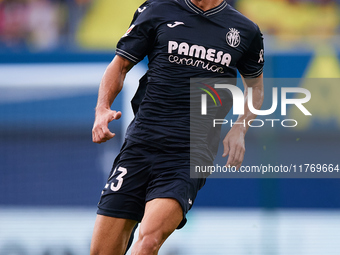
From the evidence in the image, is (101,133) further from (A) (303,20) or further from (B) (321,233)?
(A) (303,20)

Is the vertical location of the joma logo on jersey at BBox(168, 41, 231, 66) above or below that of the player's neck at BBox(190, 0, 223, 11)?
below

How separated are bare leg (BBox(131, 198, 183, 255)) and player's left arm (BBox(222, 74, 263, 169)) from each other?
601 millimetres

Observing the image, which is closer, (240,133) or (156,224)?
(156,224)

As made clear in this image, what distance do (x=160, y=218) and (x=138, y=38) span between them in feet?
3.91

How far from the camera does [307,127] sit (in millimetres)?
6090

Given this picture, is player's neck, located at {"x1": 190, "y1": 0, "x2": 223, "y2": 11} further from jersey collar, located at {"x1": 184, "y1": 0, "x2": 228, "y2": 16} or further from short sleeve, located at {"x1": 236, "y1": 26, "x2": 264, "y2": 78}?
short sleeve, located at {"x1": 236, "y1": 26, "x2": 264, "y2": 78}

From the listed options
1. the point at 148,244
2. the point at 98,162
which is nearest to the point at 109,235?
the point at 148,244

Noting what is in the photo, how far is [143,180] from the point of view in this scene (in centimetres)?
335

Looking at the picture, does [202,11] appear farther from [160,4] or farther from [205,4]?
[160,4]

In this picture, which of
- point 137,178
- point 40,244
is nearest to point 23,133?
point 40,244

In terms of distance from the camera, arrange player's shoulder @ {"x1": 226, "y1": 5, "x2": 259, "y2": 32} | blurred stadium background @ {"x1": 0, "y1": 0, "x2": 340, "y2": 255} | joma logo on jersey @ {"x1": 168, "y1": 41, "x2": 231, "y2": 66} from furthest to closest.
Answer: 1. blurred stadium background @ {"x1": 0, "y1": 0, "x2": 340, "y2": 255}
2. player's shoulder @ {"x1": 226, "y1": 5, "x2": 259, "y2": 32}
3. joma logo on jersey @ {"x1": 168, "y1": 41, "x2": 231, "y2": 66}

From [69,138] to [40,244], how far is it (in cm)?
129

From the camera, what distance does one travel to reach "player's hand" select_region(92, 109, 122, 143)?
9.95ft

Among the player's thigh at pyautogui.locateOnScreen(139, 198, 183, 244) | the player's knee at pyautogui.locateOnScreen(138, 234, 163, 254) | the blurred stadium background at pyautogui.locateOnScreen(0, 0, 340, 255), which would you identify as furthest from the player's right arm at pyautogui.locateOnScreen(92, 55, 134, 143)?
the blurred stadium background at pyautogui.locateOnScreen(0, 0, 340, 255)
